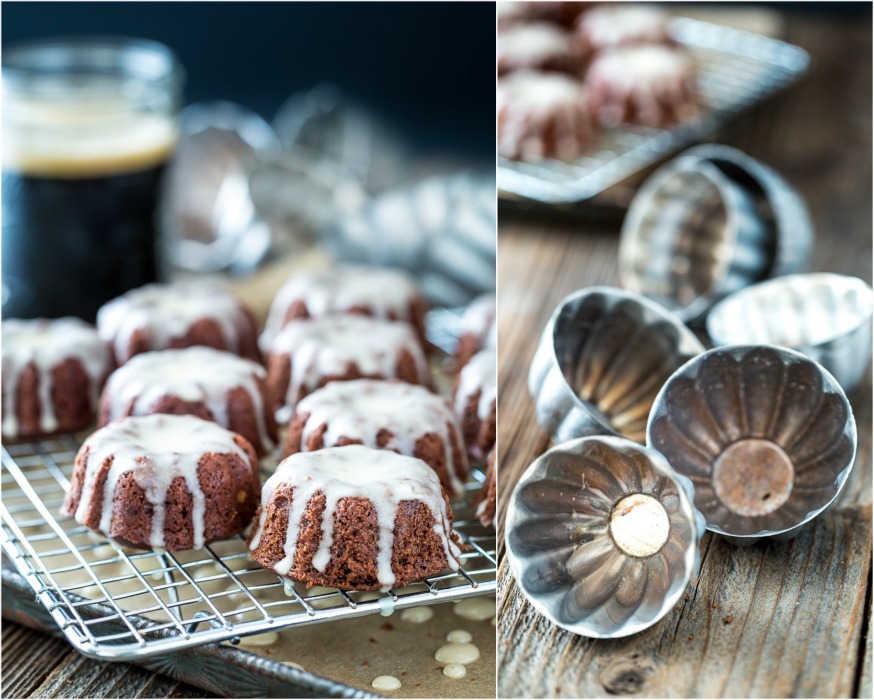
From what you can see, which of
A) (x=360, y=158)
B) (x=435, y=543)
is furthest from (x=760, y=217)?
(x=360, y=158)

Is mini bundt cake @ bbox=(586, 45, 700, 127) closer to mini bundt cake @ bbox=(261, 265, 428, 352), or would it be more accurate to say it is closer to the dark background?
mini bundt cake @ bbox=(261, 265, 428, 352)

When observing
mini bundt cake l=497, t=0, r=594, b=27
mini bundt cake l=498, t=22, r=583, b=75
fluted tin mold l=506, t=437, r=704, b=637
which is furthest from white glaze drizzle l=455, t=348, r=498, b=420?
mini bundt cake l=497, t=0, r=594, b=27

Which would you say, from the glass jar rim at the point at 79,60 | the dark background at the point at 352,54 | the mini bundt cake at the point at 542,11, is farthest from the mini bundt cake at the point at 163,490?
the dark background at the point at 352,54

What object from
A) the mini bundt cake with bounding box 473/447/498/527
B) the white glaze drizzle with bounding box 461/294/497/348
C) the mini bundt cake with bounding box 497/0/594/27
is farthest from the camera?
the mini bundt cake with bounding box 497/0/594/27

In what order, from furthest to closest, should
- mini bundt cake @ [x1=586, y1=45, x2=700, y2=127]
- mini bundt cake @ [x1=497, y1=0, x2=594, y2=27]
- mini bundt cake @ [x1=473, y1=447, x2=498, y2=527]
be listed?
mini bundt cake @ [x1=497, y1=0, x2=594, y2=27]
mini bundt cake @ [x1=586, y1=45, x2=700, y2=127]
mini bundt cake @ [x1=473, y1=447, x2=498, y2=527]

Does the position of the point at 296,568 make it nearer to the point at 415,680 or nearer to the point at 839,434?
the point at 415,680

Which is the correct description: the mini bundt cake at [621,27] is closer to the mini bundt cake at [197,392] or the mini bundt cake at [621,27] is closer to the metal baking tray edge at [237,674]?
the mini bundt cake at [197,392]
